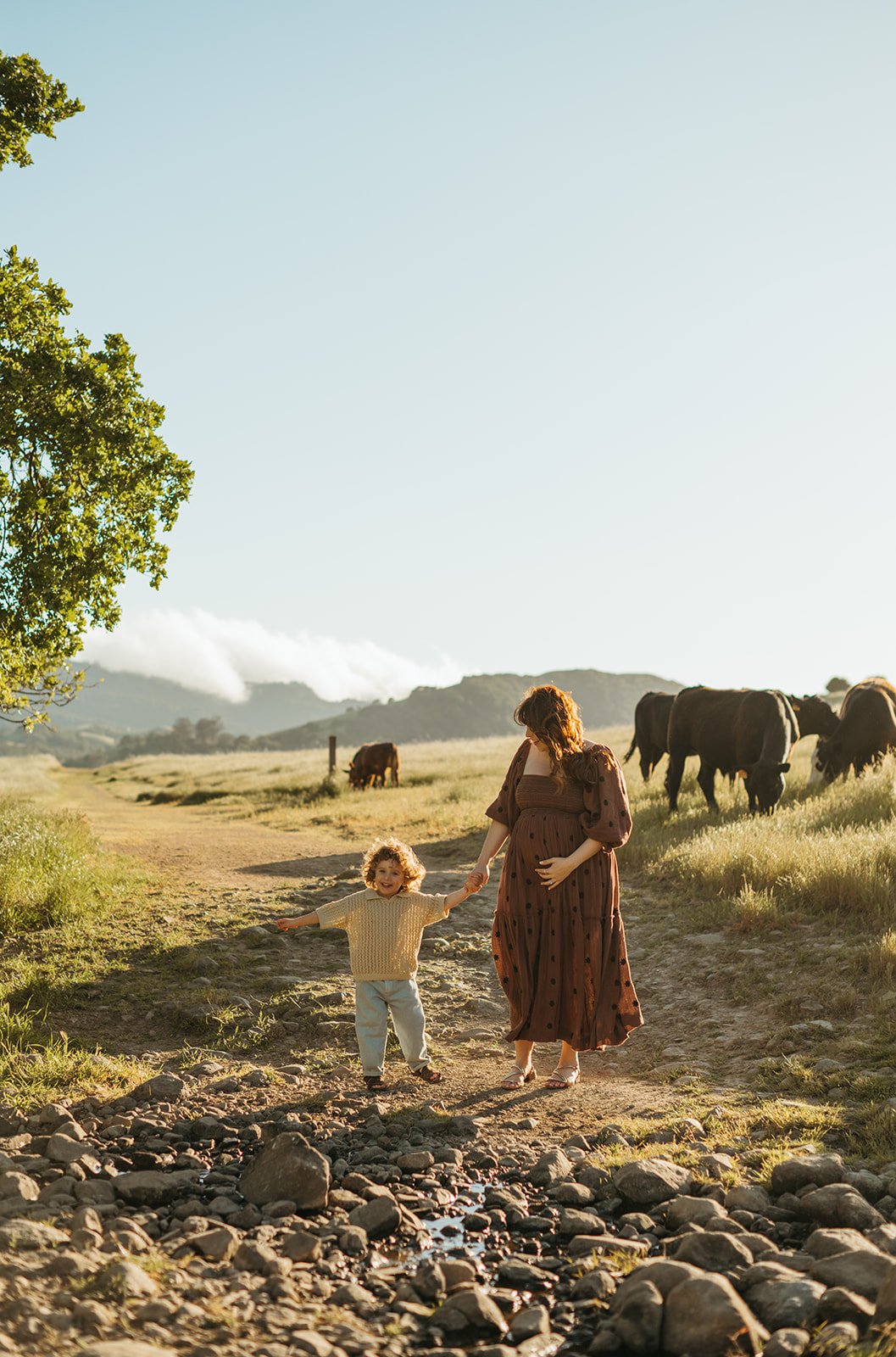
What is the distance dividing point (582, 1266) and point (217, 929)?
7.26 m

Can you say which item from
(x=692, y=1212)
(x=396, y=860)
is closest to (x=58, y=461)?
(x=396, y=860)

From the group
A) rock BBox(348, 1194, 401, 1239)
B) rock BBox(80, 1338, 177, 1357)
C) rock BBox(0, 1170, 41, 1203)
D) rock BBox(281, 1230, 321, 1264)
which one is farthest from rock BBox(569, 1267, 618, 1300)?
rock BBox(0, 1170, 41, 1203)

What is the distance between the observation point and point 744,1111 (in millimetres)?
6242

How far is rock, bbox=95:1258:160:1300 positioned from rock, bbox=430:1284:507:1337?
1034 mm

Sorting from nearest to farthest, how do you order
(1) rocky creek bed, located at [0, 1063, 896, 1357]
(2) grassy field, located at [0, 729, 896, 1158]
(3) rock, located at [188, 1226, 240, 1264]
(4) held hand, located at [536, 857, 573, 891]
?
(1) rocky creek bed, located at [0, 1063, 896, 1357]
(3) rock, located at [188, 1226, 240, 1264]
(4) held hand, located at [536, 857, 573, 891]
(2) grassy field, located at [0, 729, 896, 1158]

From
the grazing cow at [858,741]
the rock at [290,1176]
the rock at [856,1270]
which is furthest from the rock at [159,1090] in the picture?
the grazing cow at [858,741]

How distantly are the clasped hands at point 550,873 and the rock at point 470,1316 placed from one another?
9.10 feet

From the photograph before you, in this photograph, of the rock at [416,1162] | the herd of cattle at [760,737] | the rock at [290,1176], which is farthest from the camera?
the herd of cattle at [760,737]

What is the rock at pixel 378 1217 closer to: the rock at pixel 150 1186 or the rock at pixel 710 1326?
the rock at pixel 150 1186

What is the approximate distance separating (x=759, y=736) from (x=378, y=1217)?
13.9m

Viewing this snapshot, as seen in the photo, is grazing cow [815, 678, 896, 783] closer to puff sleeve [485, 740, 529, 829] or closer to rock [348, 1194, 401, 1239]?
puff sleeve [485, 740, 529, 829]

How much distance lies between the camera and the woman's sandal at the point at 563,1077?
22.7 feet

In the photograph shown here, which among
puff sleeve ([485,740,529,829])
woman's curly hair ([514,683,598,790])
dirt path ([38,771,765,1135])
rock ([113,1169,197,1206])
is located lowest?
dirt path ([38,771,765,1135])

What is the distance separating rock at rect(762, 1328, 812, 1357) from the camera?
358 centimetres
